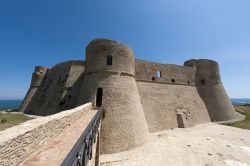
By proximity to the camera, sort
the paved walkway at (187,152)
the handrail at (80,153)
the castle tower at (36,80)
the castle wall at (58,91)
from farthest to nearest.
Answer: the castle tower at (36,80)
the castle wall at (58,91)
the paved walkway at (187,152)
the handrail at (80,153)

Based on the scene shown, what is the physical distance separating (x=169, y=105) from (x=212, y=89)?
12.6 meters

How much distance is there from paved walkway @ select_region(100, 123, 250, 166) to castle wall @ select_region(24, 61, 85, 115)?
1086cm

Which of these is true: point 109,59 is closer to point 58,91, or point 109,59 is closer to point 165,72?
point 58,91

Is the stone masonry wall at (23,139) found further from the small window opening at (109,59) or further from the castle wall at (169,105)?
the castle wall at (169,105)

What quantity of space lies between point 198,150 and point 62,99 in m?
17.6

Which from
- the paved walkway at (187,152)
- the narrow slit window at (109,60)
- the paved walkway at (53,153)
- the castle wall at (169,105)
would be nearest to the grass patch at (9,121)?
the paved walkway at (187,152)

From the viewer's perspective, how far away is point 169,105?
67.1ft

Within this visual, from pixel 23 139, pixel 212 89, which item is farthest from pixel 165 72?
pixel 23 139

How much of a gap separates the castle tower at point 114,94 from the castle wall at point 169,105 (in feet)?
12.4

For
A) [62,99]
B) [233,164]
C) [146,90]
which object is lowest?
[233,164]

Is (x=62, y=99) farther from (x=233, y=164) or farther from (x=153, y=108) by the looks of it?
(x=233, y=164)

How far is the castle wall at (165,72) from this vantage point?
777 inches

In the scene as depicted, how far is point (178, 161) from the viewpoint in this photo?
34.3 ft

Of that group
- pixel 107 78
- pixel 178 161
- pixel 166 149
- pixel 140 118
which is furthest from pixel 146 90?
pixel 178 161
